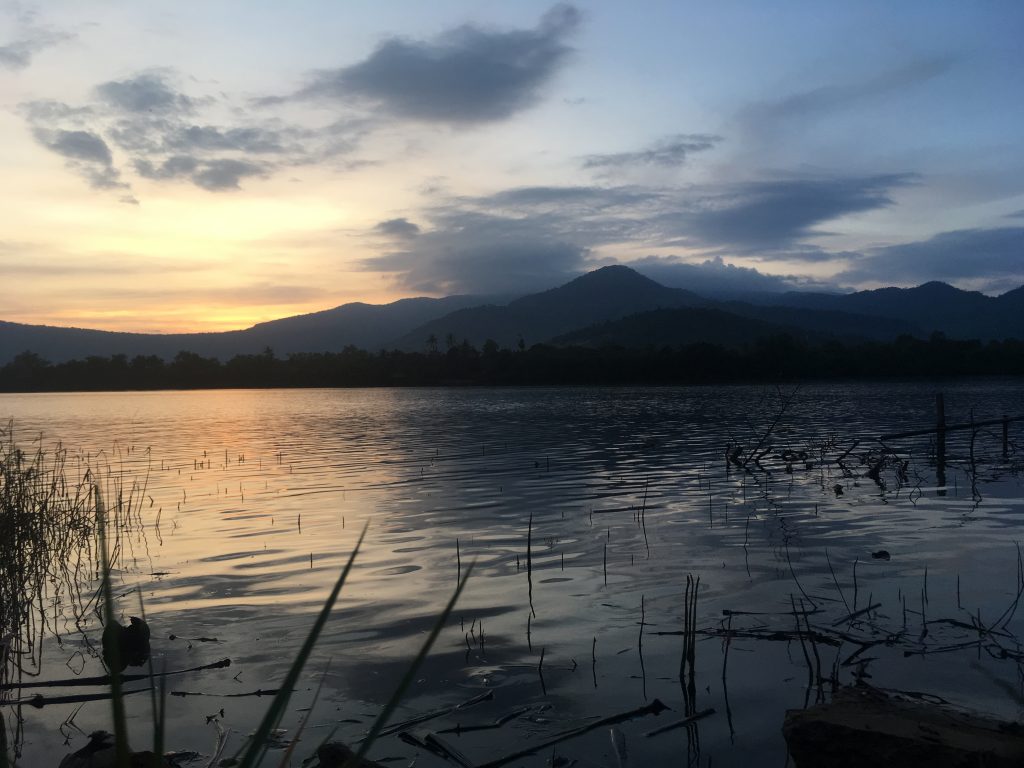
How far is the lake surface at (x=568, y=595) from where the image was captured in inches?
316

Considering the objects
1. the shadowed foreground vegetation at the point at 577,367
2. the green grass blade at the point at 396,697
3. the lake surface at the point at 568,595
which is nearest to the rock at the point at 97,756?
the lake surface at the point at 568,595

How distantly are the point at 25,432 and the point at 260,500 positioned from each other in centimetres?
3573

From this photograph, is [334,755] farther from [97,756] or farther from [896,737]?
[896,737]

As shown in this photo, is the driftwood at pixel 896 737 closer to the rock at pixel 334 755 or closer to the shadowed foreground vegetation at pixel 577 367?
the rock at pixel 334 755

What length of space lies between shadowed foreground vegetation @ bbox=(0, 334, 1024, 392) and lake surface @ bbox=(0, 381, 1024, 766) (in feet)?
→ 401

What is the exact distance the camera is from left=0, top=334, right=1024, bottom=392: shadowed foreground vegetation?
502 ft

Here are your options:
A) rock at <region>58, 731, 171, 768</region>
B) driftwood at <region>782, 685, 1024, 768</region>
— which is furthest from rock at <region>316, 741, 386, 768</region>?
driftwood at <region>782, 685, 1024, 768</region>

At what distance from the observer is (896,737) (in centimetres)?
574

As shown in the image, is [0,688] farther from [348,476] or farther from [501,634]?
[348,476]

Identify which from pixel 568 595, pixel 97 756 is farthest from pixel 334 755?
pixel 568 595

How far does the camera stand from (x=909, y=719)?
6082 millimetres

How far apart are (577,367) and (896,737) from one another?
515ft

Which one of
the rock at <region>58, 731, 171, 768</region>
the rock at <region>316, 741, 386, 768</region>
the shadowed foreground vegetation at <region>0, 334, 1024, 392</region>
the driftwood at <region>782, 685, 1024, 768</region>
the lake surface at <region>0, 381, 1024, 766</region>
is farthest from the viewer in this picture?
the shadowed foreground vegetation at <region>0, 334, 1024, 392</region>

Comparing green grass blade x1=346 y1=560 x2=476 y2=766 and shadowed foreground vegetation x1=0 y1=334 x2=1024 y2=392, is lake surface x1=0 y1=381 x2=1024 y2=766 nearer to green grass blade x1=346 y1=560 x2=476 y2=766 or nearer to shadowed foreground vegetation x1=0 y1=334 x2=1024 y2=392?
green grass blade x1=346 y1=560 x2=476 y2=766
